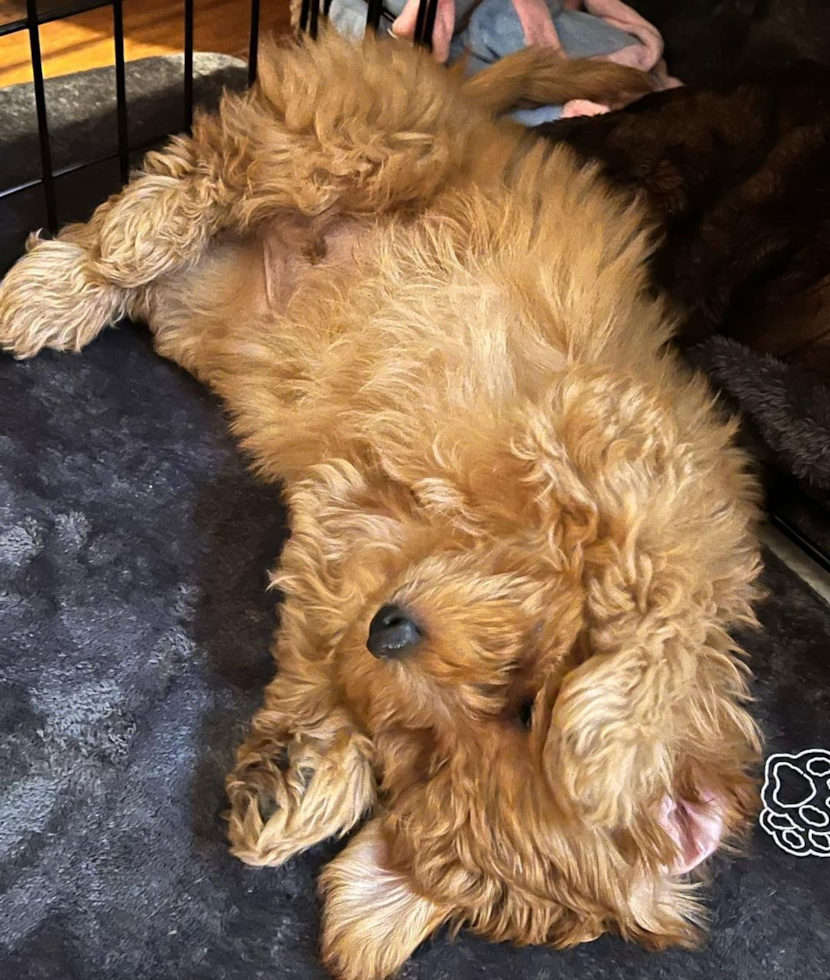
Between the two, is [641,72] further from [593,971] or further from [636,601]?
[593,971]

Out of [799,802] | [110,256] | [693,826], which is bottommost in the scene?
[799,802]

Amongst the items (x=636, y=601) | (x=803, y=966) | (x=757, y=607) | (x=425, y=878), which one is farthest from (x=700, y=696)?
(x=757, y=607)

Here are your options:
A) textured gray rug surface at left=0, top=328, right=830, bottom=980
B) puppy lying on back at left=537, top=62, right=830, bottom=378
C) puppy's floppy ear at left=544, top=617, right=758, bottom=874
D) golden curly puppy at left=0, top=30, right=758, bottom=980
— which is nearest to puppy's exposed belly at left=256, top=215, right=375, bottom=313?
golden curly puppy at left=0, top=30, right=758, bottom=980

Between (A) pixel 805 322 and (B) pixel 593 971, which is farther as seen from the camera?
(A) pixel 805 322

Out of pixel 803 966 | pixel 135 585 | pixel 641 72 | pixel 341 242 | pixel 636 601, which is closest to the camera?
pixel 636 601

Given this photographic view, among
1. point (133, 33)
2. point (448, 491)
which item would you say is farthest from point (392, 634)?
point (133, 33)

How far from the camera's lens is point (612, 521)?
999mm

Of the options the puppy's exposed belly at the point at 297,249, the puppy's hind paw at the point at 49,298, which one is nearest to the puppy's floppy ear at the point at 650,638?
the puppy's exposed belly at the point at 297,249

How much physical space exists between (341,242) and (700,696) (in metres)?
0.80

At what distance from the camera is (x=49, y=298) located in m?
1.46

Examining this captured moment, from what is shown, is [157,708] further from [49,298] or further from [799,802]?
[799,802]

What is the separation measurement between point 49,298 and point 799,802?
126 centimetres

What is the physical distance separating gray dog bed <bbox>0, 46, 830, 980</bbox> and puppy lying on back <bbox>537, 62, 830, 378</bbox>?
408 millimetres

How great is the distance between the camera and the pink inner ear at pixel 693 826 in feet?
3.22
